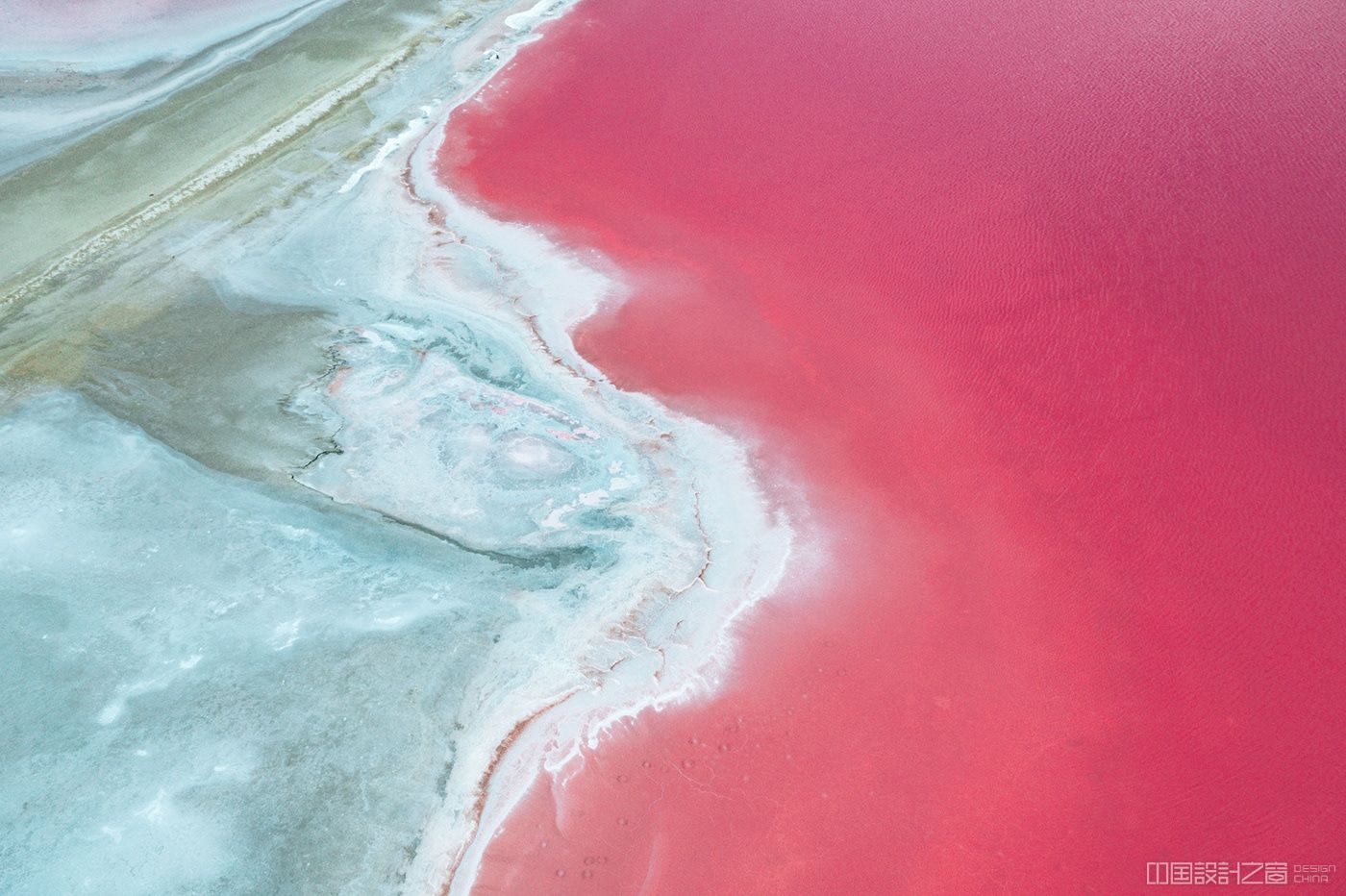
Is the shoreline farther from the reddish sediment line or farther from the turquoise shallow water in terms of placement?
the reddish sediment line

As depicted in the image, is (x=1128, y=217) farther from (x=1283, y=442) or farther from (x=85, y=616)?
(x=85, y=616)

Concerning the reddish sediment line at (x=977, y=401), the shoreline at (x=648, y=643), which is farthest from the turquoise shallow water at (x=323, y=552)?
the reddish sediment line at (x=977, y=401)

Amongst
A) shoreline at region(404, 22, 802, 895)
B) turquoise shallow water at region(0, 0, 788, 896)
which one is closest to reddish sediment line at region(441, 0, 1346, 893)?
shoreline at region(404, 22, 802, 895)

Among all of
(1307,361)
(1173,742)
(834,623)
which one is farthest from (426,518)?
(1307,361)

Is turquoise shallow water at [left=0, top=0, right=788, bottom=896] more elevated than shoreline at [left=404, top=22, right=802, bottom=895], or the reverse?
turquoise shallow water at [left=0, top=0, right=788, bottom=896]

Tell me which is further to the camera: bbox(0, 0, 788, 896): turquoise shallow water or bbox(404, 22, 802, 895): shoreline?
bbox(404, 22, 802, 895): shoreline

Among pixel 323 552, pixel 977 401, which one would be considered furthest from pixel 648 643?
pixel 977 401

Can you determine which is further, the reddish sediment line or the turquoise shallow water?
the reddish sediment line

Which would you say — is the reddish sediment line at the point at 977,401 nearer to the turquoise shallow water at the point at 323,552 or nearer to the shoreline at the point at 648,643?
the shoreline at the point at 648,643
